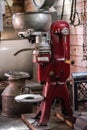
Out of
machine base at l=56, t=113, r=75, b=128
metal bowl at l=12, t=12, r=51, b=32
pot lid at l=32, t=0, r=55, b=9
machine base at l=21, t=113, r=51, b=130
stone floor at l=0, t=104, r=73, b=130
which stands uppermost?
pot lid at l=32, t=0, r=55, b=9

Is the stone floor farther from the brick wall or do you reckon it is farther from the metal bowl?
the metal bowl

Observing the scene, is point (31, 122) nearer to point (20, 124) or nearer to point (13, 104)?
point (20, 124)

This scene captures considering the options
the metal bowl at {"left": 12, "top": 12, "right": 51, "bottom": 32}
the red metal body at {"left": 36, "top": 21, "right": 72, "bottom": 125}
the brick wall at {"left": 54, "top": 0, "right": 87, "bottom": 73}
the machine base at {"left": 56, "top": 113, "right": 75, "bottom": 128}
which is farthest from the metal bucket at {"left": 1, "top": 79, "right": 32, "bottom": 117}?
the metal bowl at {"left": 12, "top": 12, "right": 51, "bottom": 32}

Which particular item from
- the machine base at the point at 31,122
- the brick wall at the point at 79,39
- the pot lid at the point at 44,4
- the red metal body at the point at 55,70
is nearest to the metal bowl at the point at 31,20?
the red metal body at the point at 55,70

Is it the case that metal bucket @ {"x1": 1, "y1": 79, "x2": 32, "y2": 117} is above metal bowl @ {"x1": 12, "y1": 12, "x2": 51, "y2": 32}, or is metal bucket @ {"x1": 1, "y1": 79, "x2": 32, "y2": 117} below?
below

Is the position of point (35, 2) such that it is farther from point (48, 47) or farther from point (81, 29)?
point (48, 47)

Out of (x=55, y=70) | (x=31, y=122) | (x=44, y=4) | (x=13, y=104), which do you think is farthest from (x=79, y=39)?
(x=31, y=122)

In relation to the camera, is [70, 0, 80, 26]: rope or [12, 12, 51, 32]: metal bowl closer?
[12, 12, 51, 32]: metal bowl

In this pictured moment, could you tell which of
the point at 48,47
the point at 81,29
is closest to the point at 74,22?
the point at 81,29

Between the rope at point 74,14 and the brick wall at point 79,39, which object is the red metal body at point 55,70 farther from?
the rope at point 74,14

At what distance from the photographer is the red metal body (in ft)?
14.1

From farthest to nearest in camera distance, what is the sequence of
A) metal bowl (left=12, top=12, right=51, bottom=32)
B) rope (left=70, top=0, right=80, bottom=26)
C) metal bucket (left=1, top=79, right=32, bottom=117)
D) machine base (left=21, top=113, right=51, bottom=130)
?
rope (left=70, top=0, right=80, bottom=26), metal bucket (left=1, top=79, right=32, bottom=117), machine base (left=21, top=113, right=51, bottom=130), metal bowl (left=12, top=12, right=51, bottom=32)

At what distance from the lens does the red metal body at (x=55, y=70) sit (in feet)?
14.1

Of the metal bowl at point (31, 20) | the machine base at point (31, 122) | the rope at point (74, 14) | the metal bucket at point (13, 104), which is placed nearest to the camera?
the metal bowl at point (31, 20)
